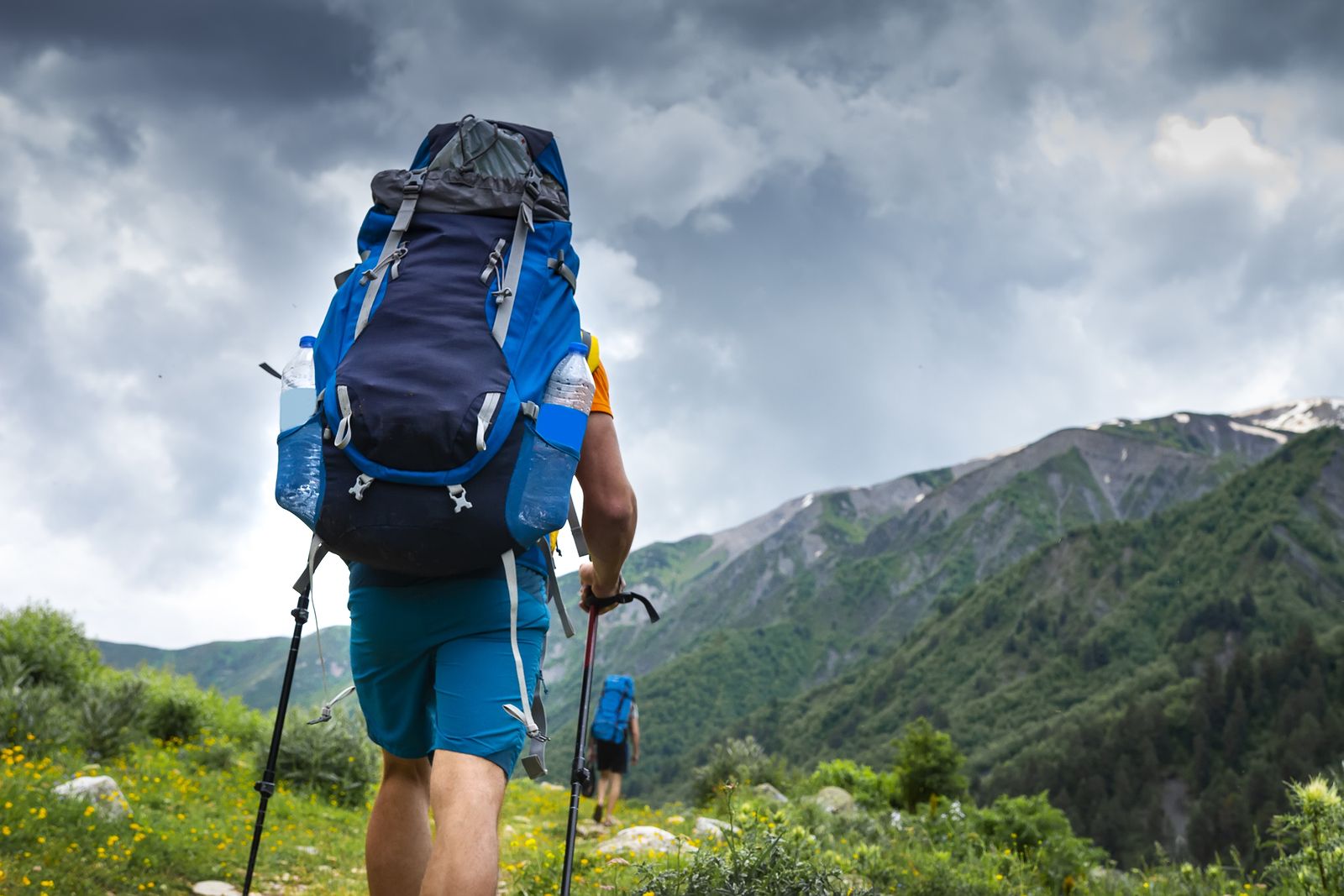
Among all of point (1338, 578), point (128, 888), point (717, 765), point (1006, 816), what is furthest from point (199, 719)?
point (1338, 578)

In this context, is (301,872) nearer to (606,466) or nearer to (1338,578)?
(606,466)

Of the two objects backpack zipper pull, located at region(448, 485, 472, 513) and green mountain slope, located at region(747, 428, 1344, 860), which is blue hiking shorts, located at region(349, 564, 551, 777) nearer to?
backpack zipper pull, located at region(448, 485, 472, 513)

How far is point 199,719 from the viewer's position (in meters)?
11.6

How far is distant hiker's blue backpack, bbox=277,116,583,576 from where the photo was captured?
216cm

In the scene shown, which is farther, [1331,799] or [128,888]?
[128,888]

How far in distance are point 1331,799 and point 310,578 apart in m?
4.14

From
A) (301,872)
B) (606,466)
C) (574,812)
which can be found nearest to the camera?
(606,466)

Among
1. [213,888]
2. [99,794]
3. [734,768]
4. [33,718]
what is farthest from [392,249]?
[734,768]

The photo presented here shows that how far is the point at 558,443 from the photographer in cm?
225

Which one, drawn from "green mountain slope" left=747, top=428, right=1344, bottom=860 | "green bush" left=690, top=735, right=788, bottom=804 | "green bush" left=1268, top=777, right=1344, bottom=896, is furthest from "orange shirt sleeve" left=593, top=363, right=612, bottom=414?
"green mountain slope" left=747, top=428, right=1344, bottom=860

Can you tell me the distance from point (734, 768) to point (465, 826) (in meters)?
13.5

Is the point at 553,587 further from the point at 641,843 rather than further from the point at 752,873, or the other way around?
the point at 641,843

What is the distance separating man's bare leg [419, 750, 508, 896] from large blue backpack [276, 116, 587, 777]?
12 centimetres

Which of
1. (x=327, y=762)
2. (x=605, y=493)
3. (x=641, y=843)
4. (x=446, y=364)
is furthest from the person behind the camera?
(x=327, y=762)
